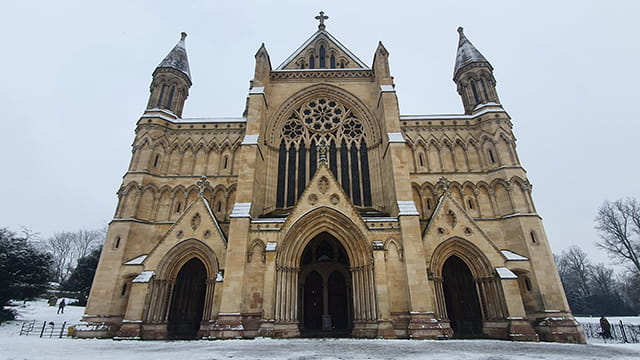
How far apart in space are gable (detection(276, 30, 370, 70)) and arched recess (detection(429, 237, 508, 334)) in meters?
15.3

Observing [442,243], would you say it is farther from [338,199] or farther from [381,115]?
[381,115]

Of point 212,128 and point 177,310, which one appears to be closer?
point 177,310

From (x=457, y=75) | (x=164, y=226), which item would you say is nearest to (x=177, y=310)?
(x=164, y=226)

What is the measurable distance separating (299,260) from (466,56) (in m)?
21.6

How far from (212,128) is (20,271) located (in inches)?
→ 596

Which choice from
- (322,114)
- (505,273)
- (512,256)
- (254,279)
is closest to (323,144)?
(322,114)

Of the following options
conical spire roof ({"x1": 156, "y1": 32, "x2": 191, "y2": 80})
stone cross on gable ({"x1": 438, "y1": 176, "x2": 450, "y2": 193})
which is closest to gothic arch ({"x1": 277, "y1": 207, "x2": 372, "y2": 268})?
stone cross on gable ({"x1": 438, "y1": 176, "x2": 450, "y2": 193})

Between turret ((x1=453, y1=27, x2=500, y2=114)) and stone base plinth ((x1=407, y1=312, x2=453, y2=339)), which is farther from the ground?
turret ((x1=453, y1=27, x2=500, y2=114))

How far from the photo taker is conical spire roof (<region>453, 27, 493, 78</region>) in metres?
24.0

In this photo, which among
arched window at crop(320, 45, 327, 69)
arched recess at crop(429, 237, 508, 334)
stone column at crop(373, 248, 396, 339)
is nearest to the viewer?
stone column at crop(373, 248, 396, 339)

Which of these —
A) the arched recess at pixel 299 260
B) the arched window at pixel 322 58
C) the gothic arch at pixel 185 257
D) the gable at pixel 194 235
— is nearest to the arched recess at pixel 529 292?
the arched recess at pixel 299 260

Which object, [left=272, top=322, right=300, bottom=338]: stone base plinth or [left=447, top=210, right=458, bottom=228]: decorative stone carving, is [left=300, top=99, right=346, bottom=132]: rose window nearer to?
[left=447, top=210, right=458, bottom=228]: decorative stone carving

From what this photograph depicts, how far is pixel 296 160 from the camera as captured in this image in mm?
20625

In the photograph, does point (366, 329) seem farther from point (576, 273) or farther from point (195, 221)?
point (576, 273)
